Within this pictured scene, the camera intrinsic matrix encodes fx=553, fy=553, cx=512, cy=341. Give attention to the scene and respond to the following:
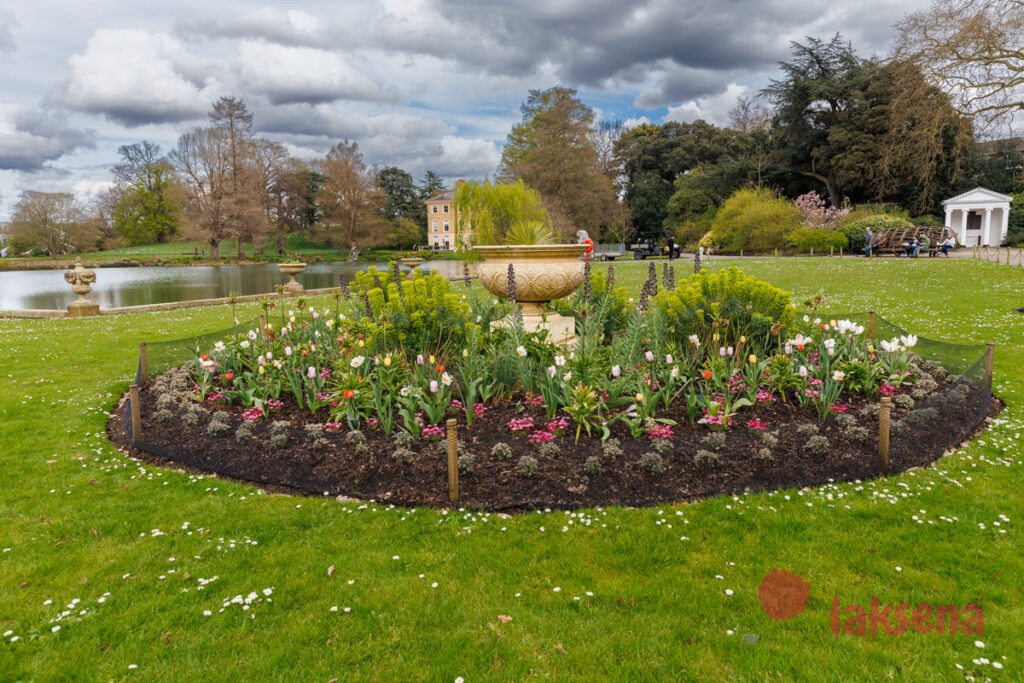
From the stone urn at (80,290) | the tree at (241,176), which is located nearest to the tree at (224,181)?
the tree at (241,176)

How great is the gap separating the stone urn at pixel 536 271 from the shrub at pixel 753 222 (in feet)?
90.2

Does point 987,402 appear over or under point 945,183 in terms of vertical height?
under

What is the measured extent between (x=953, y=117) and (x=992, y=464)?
18616mm

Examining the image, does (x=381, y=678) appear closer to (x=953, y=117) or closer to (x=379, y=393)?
(x=379, y=393)

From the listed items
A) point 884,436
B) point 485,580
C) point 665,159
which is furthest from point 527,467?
point 665,159

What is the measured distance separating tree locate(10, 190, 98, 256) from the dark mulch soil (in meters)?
50.9

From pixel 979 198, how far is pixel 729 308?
35953 mm

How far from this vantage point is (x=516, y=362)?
495 centimetres

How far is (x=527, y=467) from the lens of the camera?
3723mm

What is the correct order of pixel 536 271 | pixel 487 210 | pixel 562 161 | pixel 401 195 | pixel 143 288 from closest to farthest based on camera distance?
pixel 536 271, pixel 487 210, pixel 143 288, pixel 562 161, pixel 401 195

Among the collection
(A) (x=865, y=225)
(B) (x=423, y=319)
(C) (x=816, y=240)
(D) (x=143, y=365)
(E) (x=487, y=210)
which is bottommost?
(D) (x=143, y=365)

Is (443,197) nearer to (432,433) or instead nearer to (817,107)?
(817,107)

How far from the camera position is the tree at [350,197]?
49375mm

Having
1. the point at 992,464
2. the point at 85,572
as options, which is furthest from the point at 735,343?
→ the point at 85,572
